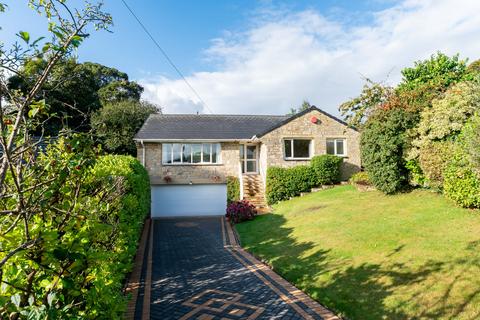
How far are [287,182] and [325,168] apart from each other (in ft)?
9.57

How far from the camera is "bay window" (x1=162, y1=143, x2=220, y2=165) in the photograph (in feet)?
75.3

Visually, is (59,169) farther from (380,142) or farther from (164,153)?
(164,153)

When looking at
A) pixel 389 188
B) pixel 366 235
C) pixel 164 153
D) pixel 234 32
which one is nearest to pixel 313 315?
pixel 366 235

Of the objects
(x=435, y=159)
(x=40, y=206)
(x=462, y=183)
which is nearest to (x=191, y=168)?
(x=435, y=159)

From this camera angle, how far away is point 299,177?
2042cm

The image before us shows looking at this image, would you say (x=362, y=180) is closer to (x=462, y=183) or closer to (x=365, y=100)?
(x=365, y=100)

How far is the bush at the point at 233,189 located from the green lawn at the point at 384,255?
26.6 ft

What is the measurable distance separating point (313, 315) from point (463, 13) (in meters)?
12.2

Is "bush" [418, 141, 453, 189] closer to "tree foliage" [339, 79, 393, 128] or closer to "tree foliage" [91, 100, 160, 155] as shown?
"tree foliage" [339, 79, 393, 128]

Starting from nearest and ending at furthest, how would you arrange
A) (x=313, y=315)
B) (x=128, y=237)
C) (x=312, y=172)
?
(x=313, y=315) → (x=128, y=237) → (x=312, y=172)

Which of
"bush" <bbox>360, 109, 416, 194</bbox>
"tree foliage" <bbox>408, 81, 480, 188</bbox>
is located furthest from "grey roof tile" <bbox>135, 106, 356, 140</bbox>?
"tree foliage" <bbox>408, 81, 480, 188</bbox>

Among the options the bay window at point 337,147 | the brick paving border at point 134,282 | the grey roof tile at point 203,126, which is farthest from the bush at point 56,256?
the bay window at point 337,147

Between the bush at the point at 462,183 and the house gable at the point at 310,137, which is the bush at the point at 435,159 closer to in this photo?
the bush at the point at 462,183

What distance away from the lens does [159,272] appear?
8.97 m
